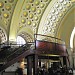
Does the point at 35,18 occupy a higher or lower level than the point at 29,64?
higher

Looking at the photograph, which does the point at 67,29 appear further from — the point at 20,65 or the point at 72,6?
the point at 20,65

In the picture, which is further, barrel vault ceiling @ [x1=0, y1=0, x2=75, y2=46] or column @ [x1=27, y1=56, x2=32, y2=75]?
barrel vault ceiling @ [x1=0, y1=0, x2=75, y2=46]

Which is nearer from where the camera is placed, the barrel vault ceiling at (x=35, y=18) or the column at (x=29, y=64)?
the column at (x=29, y=64)

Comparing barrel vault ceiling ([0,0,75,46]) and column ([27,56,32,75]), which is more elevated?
barrel vault ceiling ([0,0,75,46])

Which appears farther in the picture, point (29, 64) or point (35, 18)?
point (35, 18)

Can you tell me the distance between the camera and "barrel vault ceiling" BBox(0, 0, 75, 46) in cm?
2058

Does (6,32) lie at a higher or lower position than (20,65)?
higher

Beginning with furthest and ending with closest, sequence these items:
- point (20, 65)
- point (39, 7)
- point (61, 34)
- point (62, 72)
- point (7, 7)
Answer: point (61, 34) < point (39, 7) < point (7, 7) < point (20, 65) < point (62, 72)

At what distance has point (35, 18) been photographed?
23.0 m

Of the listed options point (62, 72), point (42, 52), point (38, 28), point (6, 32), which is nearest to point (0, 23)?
point (6, 32)

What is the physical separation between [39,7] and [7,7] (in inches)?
150

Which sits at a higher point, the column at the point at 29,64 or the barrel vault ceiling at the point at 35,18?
the barrel vault ceiling at the point at 35,18

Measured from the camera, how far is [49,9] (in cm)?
2319

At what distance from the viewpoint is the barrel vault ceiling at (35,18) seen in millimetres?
20578
